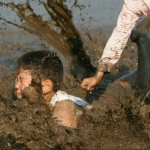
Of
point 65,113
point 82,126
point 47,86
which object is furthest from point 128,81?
point 65,113

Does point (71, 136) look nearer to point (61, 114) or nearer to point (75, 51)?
point (61, 114)

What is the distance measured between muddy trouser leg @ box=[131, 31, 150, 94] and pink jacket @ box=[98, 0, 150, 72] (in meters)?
1.00

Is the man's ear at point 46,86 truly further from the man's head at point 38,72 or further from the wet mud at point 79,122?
the wet mud at point 79,122

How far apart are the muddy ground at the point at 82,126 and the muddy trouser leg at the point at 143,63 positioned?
146mm

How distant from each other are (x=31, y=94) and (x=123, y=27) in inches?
41.5

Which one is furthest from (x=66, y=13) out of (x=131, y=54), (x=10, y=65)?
(x=131, y=54)

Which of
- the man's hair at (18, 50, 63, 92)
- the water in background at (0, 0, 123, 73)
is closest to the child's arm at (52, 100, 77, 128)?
the man's hair at (18, 50, 63, 92)

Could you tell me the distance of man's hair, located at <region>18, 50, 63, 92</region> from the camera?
5430 millimetres

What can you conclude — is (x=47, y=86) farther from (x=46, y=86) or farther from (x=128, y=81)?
(x=128, y=81)

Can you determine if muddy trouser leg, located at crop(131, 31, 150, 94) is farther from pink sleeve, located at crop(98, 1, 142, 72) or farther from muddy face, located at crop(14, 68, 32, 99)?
muddy face, located at crop(14, 68, 32, 99)

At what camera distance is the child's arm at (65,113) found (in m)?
5.06

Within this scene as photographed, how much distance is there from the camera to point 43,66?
5.50 m

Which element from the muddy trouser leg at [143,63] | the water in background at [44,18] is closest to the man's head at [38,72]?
the muddy trouser leg at [143,63]

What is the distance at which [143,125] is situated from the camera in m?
5.68
